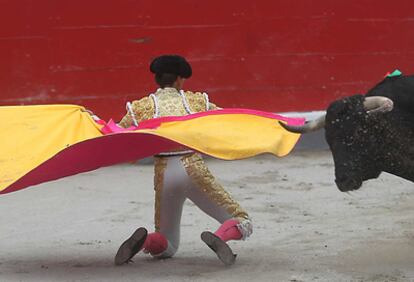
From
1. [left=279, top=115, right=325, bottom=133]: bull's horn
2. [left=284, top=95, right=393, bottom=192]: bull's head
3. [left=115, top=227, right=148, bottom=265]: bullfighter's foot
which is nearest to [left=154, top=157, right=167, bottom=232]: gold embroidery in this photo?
[left=115, top=227, right=148, bottom=265]: bullfighter's foot

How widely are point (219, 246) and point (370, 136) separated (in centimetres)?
76

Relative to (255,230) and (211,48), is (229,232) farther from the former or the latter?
(211,48)

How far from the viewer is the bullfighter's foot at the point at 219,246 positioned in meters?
4.43

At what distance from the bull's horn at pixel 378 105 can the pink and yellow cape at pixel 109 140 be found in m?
0.45

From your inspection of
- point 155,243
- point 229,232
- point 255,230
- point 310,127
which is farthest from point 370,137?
point 255,230

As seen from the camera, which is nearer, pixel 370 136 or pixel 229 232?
pixel 370 136

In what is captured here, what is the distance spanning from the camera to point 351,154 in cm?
426

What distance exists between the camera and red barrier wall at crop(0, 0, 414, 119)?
747cm

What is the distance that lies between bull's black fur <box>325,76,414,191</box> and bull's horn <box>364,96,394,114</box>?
2 centimetres

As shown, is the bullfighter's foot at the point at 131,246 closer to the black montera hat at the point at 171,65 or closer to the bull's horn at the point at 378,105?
the black montera hat at the point at 171,65

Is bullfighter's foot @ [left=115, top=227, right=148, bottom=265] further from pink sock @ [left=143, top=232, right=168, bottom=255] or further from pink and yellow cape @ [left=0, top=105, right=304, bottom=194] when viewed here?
pink and yellow cape @ [left=0, top=105, right=304, bottom=194]

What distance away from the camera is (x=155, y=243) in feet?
15.1

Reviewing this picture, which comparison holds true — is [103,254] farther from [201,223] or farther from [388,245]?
[388,245]

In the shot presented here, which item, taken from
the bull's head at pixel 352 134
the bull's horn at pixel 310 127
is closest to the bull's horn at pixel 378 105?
the bull's head at pixel 352 134
